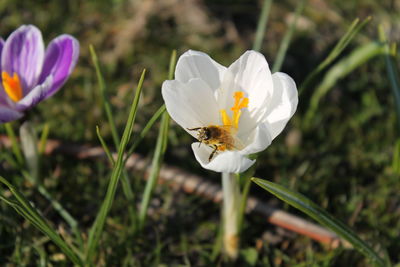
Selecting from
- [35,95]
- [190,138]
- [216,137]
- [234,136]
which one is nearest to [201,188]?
[190,138]

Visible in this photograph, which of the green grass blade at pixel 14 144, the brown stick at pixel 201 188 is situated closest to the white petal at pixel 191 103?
the brown stick at pixel 201 188

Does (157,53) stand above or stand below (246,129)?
below

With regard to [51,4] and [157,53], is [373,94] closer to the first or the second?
[157,53]

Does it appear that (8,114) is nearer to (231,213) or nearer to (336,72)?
(231,213)

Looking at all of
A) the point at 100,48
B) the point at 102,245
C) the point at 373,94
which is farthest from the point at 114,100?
the point at 373,94

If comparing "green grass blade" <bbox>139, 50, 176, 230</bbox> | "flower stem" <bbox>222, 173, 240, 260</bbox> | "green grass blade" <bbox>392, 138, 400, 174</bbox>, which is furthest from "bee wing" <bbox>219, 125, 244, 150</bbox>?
"green grass blade" <bbox>392, 138, 400, 174</bbox>

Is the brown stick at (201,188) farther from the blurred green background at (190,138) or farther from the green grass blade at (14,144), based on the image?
the green grass blade at (14,144)

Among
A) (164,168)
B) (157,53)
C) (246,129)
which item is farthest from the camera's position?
(157,53)
